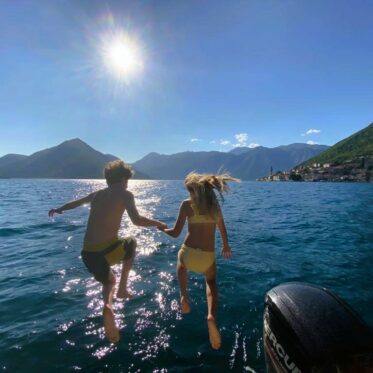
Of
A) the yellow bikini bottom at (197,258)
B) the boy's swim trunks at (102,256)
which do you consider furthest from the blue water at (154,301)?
the yellow bikini bottom at (197,258)

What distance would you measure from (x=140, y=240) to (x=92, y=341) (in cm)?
1110

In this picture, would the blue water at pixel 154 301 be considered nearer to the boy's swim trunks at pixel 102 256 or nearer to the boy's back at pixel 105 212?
the boy's swim trunks at pixel 102 256

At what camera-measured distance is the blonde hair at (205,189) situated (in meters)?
5.74

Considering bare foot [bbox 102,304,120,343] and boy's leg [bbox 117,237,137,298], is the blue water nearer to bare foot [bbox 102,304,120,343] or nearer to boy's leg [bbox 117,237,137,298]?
bare foot [bbox 102,304,120,343]

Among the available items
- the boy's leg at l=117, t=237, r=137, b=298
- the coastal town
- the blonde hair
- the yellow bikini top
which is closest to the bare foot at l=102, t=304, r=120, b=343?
the boy's leg at l=117, t=237, r=137, b=298

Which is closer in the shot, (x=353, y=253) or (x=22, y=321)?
(x=22, y=321)

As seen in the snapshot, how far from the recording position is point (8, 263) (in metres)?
13.1

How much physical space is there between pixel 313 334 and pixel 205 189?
289cm

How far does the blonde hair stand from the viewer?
18.8 ft

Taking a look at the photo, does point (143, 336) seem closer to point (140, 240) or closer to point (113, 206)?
point (113, 206)

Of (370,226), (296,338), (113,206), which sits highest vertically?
(113,206)

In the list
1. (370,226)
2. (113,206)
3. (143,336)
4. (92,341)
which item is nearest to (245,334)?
(143,336)

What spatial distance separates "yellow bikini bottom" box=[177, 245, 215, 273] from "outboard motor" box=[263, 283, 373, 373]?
1498mm

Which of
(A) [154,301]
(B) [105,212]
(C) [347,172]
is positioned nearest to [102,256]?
(B) [105,212]
